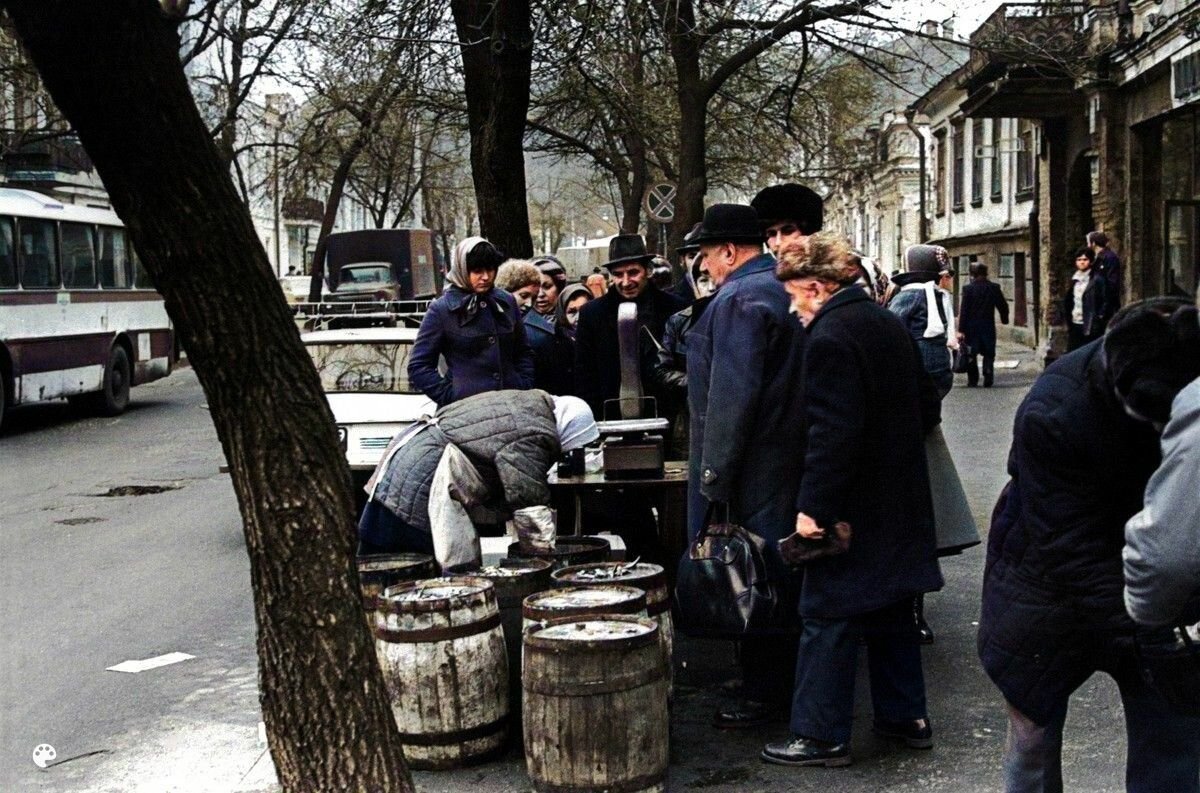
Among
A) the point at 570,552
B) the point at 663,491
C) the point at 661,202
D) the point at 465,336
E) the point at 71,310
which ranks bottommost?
the point at 570,552

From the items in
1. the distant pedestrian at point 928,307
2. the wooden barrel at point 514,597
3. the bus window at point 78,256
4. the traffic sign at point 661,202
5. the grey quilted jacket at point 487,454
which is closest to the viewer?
the wooden barrel at point 514,597

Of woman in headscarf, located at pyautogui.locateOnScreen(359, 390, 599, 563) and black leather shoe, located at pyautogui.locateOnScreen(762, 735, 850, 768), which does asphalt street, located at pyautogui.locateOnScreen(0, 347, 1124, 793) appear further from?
woman in headscarf, located at pyautogui.locateOnScreen(359, 390, 599, 563)

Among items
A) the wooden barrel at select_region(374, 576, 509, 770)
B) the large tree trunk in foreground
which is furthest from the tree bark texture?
the large tree trunk in foreground

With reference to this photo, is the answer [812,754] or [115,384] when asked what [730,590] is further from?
[115,384]

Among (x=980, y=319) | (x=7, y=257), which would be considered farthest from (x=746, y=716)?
(x=980, y=319)

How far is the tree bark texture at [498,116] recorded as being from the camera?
12.7 m

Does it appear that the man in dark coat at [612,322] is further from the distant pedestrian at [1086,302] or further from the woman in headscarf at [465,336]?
the distant pedestrian at [1086,302]

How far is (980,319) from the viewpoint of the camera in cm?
2278

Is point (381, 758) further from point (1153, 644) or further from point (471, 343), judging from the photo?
point (471, 343)

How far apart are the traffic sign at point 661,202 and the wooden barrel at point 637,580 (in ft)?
50.7

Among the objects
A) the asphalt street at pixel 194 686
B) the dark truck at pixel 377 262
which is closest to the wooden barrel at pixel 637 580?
the asphalt street at pixel 194 686

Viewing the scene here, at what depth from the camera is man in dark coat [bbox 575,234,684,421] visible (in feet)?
28.9

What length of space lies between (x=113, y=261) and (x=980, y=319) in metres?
13.5

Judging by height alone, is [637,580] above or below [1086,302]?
below
